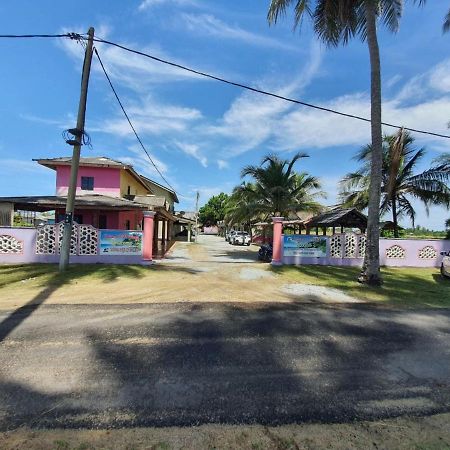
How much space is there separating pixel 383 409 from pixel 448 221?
64.9ft

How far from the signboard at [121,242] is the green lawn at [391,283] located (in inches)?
228

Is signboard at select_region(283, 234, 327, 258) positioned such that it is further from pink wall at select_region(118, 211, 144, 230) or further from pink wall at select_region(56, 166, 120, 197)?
pink wall at select_region(56, 166, 120, 197)

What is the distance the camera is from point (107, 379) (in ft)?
12.6

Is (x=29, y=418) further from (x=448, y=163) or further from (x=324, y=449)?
(x=448, y=163)

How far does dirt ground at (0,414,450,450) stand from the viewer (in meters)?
2.75

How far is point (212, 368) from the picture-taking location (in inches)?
166

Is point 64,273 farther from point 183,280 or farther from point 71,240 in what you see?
point 183,280

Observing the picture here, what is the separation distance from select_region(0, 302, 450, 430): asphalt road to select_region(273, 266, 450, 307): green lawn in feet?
8.10

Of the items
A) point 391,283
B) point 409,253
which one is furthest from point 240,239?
point 391,283

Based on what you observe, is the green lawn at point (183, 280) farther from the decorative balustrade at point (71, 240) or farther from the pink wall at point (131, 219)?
the pink wall at point (131, 219)

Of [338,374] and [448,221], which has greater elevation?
[448,221]

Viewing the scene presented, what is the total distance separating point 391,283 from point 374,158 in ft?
14.2

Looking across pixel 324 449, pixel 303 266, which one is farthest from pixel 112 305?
pixel 303 266

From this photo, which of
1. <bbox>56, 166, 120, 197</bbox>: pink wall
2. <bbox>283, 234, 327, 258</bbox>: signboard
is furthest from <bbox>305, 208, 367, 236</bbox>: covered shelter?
<bbox>56, 166, 120, 197</bbox>: pink wall
